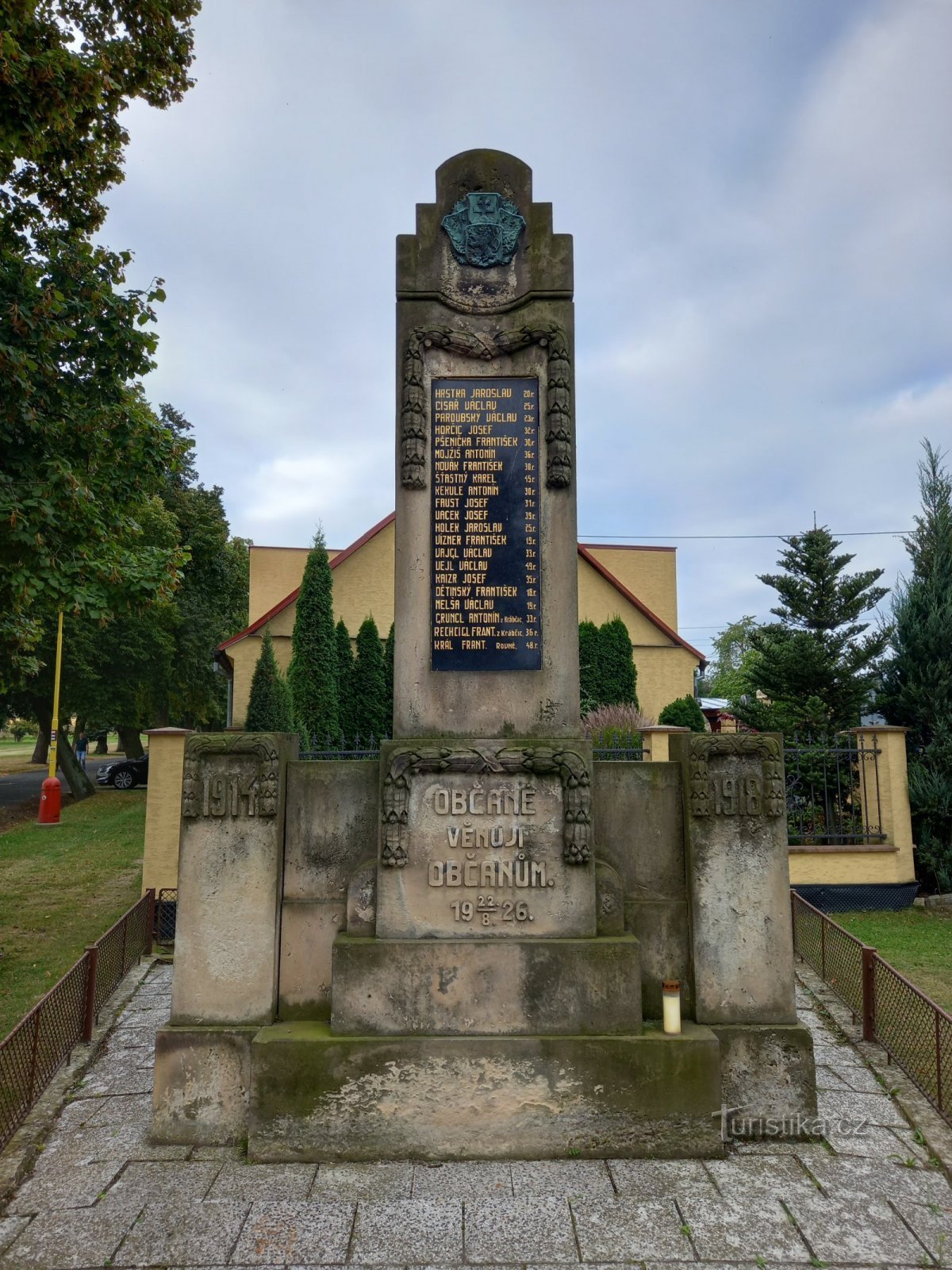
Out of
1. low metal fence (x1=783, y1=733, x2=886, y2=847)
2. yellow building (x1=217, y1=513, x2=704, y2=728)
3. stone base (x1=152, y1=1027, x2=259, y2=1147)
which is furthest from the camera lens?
yellow building (x1=217, y1=513, x2=704, y2=728)

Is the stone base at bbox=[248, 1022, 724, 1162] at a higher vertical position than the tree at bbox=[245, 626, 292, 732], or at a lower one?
lower

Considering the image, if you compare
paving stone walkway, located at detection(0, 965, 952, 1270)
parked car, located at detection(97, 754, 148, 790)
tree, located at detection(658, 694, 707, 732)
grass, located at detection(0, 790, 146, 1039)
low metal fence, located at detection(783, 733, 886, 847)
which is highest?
tree, located at detection(658, 694, 707, 732)

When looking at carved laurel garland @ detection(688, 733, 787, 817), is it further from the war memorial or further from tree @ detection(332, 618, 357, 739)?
tree @ detection(332, 618, 357, 739)

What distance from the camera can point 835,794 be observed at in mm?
12641

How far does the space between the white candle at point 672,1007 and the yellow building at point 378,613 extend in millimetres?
17327

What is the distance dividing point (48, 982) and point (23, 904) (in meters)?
4.47

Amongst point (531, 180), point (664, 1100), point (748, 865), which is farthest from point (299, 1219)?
point (531, 180)

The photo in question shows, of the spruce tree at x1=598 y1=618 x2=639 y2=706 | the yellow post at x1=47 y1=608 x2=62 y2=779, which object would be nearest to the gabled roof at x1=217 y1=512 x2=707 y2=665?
the spruce tree at x1=598 y1=618 x2=639 y2=706

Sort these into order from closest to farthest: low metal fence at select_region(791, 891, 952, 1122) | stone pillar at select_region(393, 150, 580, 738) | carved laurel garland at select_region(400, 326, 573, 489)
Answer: low metal fence at select_region(791, 891, 952, 1122) → stone pillar at select_region(393, 150, 580, 738) → carved laurel garland at select_region(400, 326, 573, 489)

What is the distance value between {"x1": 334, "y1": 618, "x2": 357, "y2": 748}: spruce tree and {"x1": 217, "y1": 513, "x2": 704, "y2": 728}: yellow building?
112cm

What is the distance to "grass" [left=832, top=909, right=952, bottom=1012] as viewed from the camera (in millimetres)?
7945

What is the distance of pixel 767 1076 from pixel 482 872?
6.87ft

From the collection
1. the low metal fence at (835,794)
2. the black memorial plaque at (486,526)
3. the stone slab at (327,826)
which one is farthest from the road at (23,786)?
the black memorial plaque at (486,526)

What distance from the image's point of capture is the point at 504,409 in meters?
5.61
